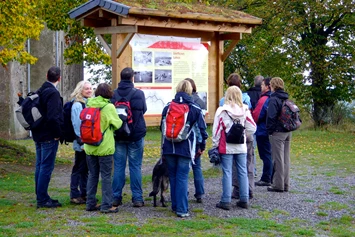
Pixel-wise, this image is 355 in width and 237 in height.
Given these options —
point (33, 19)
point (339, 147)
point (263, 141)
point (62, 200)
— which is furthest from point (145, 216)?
point (339, 147)

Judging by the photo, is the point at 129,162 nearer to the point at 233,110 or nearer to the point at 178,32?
the point at 233,110

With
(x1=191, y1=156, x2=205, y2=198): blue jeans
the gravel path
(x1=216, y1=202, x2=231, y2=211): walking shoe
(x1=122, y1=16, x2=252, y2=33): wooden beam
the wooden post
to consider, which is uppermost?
(x1=122, y1=16, x2=252, y2=33): wooden beam

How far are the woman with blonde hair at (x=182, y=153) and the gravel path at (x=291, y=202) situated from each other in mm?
300

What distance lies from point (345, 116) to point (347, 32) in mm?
4151

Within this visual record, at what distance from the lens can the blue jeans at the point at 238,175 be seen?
957cm

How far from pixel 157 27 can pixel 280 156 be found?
139 inches

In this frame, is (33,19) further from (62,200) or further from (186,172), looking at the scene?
(186,172)

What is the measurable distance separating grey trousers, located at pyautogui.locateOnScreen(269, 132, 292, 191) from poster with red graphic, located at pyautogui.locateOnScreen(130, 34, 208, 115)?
2.43 metres

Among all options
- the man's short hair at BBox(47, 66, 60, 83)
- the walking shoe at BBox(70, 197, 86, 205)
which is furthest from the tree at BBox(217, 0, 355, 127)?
the man's short hair at BBox(47, 66, 60, 83)

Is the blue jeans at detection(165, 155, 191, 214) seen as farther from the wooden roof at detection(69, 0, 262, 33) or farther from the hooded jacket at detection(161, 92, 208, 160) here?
the wooden roof at detection(69, 0, 262, 33)

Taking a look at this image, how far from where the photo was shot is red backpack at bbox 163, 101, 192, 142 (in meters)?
8.84

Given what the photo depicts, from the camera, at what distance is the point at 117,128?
29.4 feet

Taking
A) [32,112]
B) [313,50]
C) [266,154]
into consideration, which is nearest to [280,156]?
[266,154]

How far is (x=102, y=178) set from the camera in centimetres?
910
